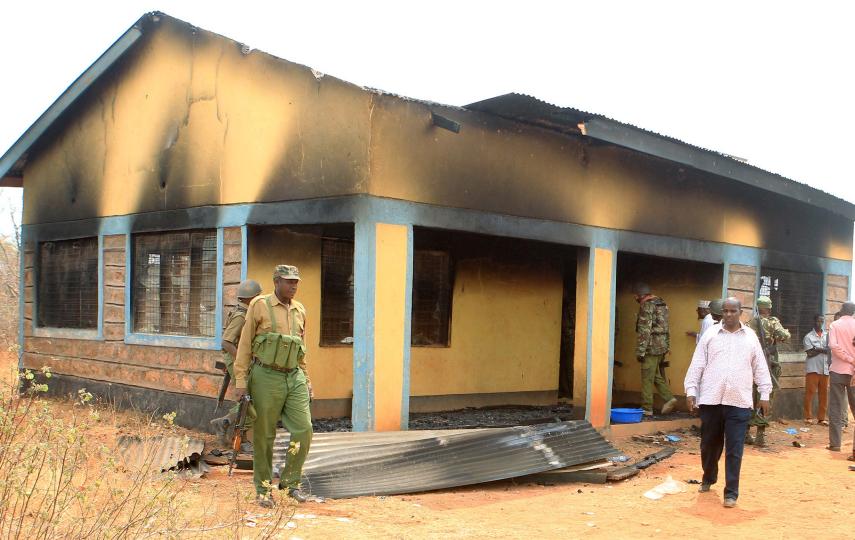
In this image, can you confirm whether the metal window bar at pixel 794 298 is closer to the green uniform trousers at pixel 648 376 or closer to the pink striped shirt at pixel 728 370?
the green uniform trousers at pixel 648 376

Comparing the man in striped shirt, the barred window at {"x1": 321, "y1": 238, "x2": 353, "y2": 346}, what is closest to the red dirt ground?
the man in striped shirt

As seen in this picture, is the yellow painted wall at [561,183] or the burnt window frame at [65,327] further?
the burnt window frame at [65,327]

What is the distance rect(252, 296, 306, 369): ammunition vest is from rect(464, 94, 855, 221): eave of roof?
3.40m

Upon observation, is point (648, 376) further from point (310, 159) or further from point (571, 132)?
point (310, 159)

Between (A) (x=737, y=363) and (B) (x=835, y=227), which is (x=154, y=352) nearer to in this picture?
(A) (x=737, y=363)

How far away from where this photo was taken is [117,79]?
11.3 meters

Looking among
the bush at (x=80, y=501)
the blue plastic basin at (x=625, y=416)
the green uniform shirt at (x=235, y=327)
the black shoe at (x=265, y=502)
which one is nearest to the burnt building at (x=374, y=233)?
the blue plastic basin at (x=625, y=416)

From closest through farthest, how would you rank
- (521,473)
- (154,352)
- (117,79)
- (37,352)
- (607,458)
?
(521,473)
(607,458)
(154,352)
(117,79)
(37,352)

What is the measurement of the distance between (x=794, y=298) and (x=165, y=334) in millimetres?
9309

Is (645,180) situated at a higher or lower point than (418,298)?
higher

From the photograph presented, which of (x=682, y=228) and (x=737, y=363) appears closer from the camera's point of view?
(x=737, y=363)

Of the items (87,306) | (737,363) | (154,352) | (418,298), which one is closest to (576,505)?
(737,363)

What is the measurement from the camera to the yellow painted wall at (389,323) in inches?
317

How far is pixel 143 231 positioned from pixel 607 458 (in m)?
6.15
